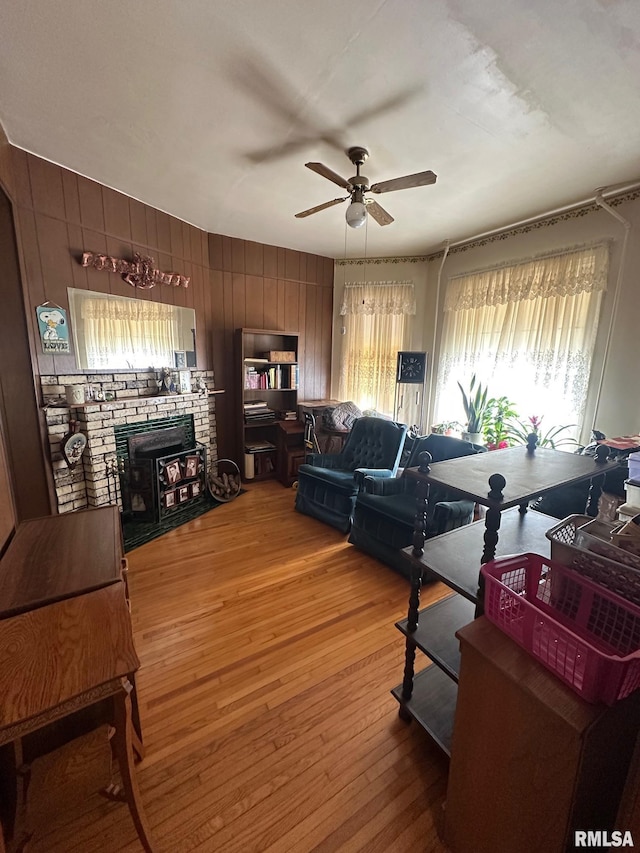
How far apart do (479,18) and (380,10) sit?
0.38m

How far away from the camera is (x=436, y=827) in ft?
3.79

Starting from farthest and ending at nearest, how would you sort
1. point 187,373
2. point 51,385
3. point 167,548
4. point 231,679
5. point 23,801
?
1. point 187,373
2. point 167,548
3. point 51,385
4. point 231,679
5. point 23,801

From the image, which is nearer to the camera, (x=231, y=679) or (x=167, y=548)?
(x=231, y=679)

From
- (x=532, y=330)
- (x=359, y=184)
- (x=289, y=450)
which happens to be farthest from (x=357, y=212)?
(x=289, y=450)

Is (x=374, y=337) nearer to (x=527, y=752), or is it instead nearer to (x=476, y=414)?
(x=476, y=414)

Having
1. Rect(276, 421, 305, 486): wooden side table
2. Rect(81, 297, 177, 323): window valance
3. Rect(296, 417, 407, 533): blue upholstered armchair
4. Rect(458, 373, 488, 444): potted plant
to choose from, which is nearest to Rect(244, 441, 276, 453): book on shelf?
Rect(276, 421, 305, 486): wooden side table

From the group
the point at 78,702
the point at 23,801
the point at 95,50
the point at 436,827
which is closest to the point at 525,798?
the point at 436,827

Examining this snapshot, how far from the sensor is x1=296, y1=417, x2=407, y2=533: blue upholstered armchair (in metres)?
3.09

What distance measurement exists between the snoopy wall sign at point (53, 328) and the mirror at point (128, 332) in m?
0.07

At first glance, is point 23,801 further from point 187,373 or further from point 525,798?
point 187,373

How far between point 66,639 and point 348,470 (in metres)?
2.69

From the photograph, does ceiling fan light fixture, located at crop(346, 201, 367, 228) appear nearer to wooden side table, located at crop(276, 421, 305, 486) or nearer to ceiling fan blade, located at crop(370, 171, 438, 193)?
ceiling fan blade, located at crop(370, 171, 438, 193)

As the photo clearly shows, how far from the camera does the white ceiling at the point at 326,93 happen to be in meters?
1.35

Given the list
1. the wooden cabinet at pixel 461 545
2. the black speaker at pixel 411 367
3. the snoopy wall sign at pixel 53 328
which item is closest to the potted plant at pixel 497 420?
the black speaker at pixel 411 367
